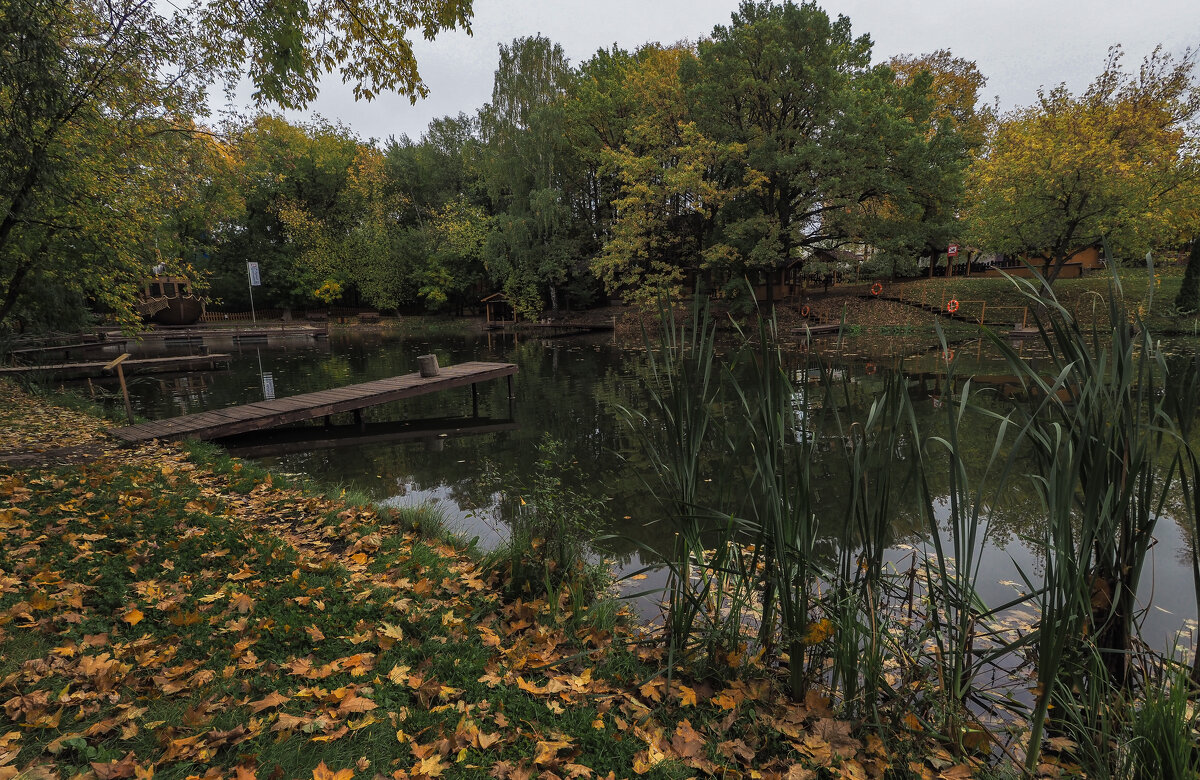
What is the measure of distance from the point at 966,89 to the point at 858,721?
3557cm

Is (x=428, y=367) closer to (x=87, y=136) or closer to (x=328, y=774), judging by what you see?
(x=87, y=136)

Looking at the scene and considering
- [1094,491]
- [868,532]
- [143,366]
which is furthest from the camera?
[143,366]

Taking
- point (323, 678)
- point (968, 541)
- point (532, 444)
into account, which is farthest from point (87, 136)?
point (968, 541)

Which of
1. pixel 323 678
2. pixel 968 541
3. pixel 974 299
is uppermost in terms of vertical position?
pixel 974 299

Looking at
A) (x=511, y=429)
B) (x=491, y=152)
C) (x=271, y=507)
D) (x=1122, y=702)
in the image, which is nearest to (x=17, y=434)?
(x=271, y=507)

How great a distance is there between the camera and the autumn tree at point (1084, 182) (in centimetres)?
1761

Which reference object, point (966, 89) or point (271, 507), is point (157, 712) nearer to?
point (271, 507)

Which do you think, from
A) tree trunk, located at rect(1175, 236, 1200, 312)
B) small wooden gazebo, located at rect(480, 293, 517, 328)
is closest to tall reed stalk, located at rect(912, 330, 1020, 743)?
tree trunk, located at rect(1175, 236, 1200, 312)

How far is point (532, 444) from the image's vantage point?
27.3 feet

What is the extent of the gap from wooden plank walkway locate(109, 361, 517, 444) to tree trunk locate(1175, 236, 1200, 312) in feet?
70.3

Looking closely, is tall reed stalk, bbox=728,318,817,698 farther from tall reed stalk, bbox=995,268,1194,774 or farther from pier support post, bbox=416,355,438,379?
pier support post, bbox=416,355,438,379

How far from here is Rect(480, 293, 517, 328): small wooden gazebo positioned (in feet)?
98.6

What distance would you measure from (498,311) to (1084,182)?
2837 centimetres

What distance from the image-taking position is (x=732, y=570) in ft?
9.05
